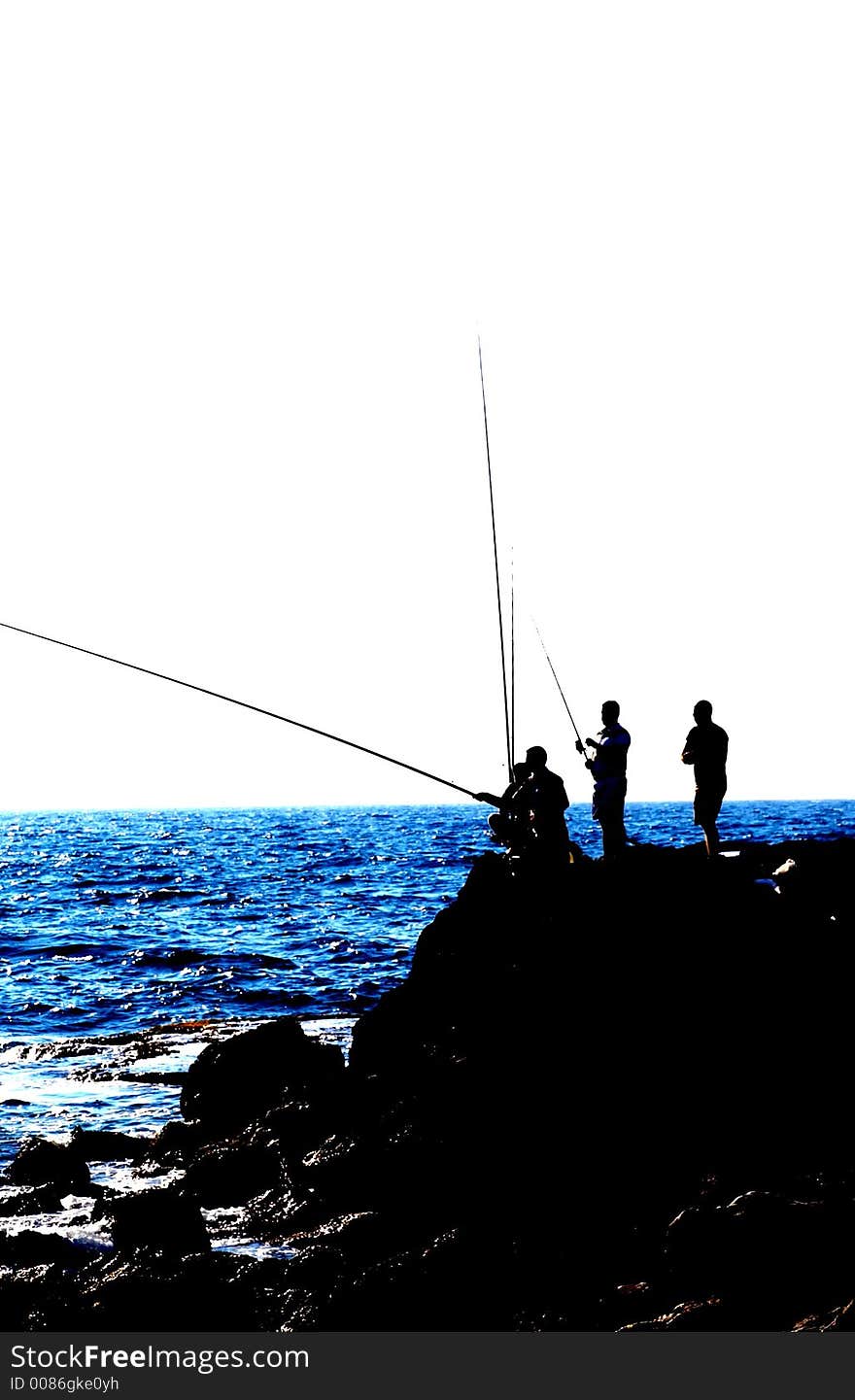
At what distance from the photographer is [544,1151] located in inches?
340

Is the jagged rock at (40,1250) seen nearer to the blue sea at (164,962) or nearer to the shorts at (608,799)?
the blue sea at (164,962)

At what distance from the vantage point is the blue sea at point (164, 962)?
1524 cm

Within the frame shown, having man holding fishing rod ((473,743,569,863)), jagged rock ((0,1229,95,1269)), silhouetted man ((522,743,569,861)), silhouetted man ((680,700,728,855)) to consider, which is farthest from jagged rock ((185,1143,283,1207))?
silhouetted man ((680,700,728,855))

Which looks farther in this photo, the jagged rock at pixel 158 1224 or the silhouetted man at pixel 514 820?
the silhouetted man at pixel 514 820

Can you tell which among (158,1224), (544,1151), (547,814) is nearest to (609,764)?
(547,814)

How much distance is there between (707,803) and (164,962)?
16008 mm

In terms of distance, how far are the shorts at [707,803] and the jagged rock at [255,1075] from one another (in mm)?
5041

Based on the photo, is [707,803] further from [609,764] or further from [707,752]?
[609,764]

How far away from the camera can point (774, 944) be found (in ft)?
31.7

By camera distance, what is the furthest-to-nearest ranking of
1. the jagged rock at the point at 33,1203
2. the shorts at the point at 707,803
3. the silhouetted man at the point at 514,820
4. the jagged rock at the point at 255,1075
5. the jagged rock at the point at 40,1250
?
the jagged rock at the point at 255,1075, the shorts at the point at 707,803, the silhouetted man at the point at 514,820, the jagged rock at the point at 33,1203, the jagged rock at the point at 40,1250

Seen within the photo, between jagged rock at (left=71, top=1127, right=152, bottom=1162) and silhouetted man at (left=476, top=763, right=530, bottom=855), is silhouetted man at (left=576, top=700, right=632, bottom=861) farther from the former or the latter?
jagged rock at (left=71, top=1127, right=152, bottom=1162)

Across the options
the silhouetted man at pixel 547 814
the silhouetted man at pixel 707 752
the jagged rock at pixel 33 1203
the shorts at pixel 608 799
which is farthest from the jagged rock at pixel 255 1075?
the silhouetted man at pixel 707 752

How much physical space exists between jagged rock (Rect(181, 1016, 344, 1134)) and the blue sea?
915 millimetres

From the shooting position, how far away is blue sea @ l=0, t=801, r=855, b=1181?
15242 millimetres
